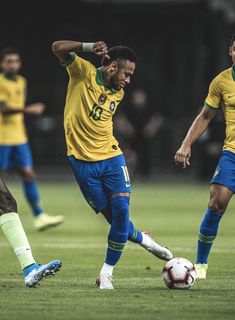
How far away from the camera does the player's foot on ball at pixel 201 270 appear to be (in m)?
11.3

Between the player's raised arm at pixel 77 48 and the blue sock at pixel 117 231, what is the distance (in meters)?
1.43

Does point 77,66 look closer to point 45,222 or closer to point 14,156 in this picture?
point 45,222

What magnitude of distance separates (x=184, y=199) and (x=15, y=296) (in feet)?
47.0

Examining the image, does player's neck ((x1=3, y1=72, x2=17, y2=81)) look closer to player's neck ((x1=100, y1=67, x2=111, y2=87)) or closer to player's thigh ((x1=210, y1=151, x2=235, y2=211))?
player's neck ((x1=100, y1=67, x2=111, y2=87))

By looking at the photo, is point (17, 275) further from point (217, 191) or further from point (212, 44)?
point (212, 44)

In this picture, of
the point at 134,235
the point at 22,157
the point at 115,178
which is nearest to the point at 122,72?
the point at 115,178

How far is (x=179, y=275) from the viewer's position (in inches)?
406

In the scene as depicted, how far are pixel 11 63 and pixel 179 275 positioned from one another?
7.76 meters

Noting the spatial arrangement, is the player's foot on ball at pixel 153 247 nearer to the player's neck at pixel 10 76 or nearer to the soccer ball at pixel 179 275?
the soccer ball at pixel 179 275

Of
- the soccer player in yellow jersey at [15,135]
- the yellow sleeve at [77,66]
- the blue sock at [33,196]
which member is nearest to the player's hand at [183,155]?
the yellow sleeve at [77,66]

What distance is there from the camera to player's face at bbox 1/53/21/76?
56.2 ft

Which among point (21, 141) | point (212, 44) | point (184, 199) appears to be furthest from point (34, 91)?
point (21, 141)

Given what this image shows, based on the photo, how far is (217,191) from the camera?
11.1m

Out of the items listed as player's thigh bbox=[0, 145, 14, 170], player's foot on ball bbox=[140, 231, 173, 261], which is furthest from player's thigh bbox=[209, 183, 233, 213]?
player's thigh bbox=[0, 145, 14, 170]
